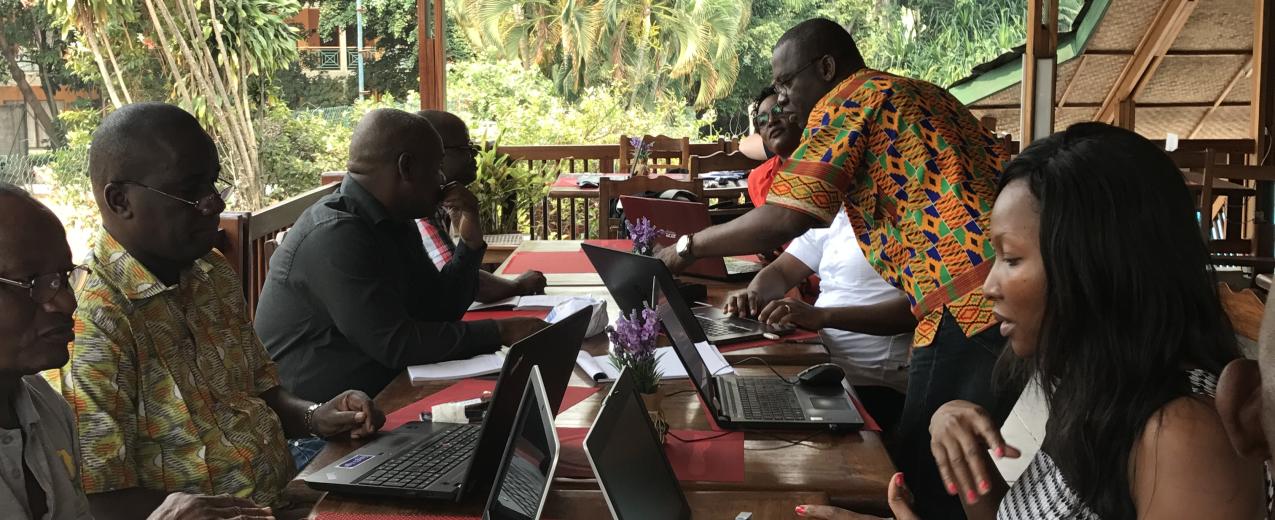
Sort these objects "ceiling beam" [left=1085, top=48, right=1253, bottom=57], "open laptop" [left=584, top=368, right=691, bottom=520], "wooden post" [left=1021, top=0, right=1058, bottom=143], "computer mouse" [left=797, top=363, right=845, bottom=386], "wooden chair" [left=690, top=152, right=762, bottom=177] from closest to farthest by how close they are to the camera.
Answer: "open laptop" [left=584, top=368, right=691, bottom=520] → "computer mouse" [left=797, top=363, right=845, bottom=386] → "wooden chair" [left=690, top=152, right=762, bottom=177] → "wooden post" [left=1021, top=0, right=1058, bottom=143] → "ceiling beam" [left=1085, top=48, right=1253, bottom=57]

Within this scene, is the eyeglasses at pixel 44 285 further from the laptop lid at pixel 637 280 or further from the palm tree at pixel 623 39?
the palm tree at pixel 623 39

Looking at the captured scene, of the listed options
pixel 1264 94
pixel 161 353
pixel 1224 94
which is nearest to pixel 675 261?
pixel 161 353

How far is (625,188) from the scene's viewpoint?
4773 mm

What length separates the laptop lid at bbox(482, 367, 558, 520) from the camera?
122 centimetres

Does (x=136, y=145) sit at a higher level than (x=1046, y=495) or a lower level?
higher

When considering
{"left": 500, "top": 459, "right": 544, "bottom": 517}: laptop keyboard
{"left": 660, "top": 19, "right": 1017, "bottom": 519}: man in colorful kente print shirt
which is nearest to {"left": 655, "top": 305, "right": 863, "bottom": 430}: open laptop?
{"left": 660, "top": 19, "right": 1017, "bottom": 519}: man in colorful kente print shirt

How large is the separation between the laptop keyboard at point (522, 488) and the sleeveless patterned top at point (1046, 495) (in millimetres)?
624

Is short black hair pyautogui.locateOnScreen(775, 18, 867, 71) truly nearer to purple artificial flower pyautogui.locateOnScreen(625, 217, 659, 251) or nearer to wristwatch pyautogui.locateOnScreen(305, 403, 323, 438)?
purple artificial flower pyautogui.locateOnScreen(625, 217, 659, 251)

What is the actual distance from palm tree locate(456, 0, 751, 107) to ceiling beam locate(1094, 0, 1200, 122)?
310 inches

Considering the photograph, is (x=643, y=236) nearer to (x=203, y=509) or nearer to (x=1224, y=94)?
(x=203, y=509)

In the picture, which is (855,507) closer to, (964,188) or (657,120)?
(964,188)

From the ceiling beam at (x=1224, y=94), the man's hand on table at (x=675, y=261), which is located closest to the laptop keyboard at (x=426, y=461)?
the man's hand on table at (x=675, y=261)

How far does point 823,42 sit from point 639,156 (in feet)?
12.9

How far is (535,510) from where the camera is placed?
124cm
